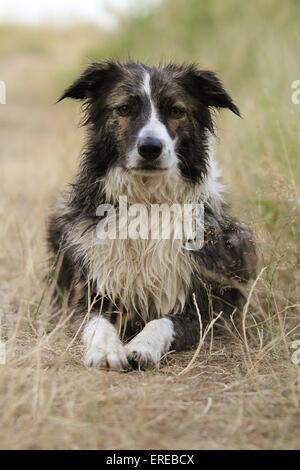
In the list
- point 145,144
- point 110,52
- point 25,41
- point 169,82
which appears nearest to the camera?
point 145,144

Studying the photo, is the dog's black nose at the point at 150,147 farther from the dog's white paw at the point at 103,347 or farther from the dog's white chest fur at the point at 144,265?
the dog's white paw at the point at 103,347

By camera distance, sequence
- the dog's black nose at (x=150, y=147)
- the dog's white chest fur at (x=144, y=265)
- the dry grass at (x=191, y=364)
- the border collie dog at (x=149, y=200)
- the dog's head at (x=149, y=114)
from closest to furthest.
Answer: the dry grass at (x=191, y=364)
the dog's black nose at (x=150, y=147)
the dog's head at (x=149, y=114)
the border collie dog at (x=149, y=200)
the dog's white chest fur at (x=144, y=265)

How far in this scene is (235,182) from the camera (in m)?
7.24

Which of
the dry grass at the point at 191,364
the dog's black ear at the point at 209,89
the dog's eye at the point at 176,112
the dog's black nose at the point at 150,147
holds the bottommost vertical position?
the dry grass at the point at 191,364

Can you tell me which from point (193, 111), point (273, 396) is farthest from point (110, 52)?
point (273, 396)

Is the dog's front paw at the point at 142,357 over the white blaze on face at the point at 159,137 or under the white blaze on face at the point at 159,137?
under

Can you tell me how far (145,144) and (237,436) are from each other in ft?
6.19

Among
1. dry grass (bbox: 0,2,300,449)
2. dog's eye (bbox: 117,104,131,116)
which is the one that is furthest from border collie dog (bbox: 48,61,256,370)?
dry grass (bbox: 0,2,300,449)

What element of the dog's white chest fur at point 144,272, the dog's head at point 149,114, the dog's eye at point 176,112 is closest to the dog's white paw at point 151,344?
the dog's white chest fur at point 144,272

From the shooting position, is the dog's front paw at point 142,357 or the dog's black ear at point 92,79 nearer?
the dog's front paw at point 142,357

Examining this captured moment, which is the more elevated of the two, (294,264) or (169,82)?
(169,82)

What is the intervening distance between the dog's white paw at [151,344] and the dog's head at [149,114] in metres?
0.92

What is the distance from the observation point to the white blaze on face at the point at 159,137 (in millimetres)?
4531
